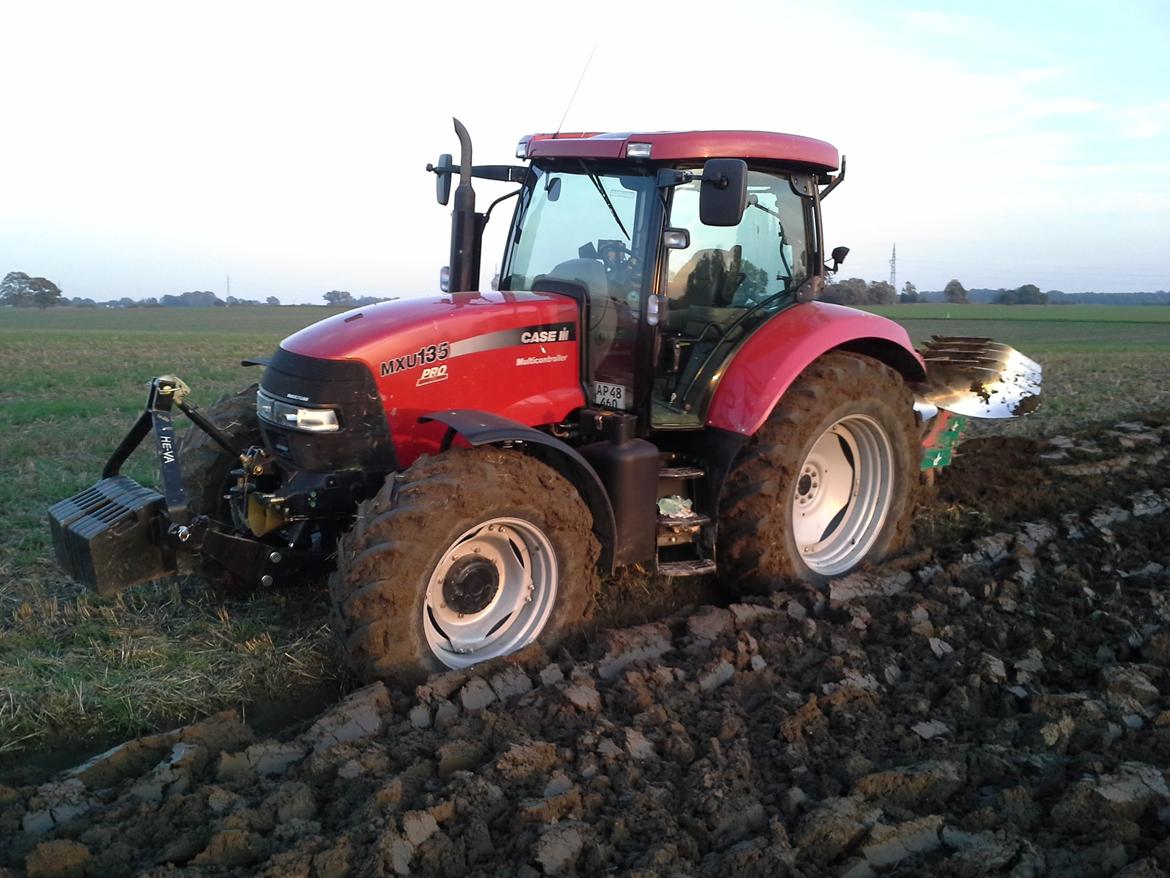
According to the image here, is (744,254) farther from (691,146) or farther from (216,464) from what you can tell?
(216,464)

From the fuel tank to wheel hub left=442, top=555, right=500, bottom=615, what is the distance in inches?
23.9

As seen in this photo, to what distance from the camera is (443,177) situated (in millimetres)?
5484

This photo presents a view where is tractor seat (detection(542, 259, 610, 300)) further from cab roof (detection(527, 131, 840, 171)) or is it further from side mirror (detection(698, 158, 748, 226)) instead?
side mirror (detection(698, 158, 748, 226))

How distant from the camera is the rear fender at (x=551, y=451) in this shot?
4.07 meters

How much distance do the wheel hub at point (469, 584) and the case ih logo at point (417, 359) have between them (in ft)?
2.83

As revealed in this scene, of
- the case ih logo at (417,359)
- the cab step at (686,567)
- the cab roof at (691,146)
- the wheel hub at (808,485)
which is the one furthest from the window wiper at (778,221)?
the case ih logo at (417,359)

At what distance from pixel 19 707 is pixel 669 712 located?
2504 millimetres

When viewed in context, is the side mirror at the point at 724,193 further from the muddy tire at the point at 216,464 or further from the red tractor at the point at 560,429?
the muddy tire at the point at 216,464

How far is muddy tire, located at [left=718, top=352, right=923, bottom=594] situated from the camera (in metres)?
4.92

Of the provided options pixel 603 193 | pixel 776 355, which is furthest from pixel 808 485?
pixel 603 193

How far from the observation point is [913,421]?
569cm

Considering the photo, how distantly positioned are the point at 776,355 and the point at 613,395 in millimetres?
827

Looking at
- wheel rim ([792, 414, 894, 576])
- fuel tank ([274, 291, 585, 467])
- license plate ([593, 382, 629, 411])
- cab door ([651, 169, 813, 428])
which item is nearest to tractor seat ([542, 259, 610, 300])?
fuel tank ([274, 291, 585, 467])

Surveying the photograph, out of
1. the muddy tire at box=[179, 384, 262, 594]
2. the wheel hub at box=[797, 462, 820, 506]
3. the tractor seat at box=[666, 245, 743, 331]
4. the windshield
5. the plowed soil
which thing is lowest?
the plowed soil
